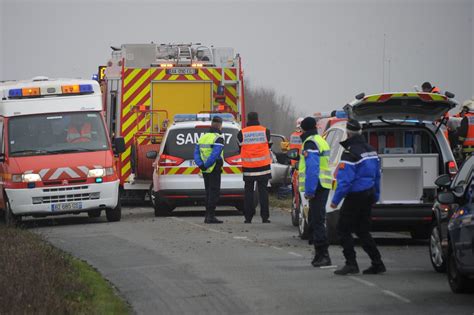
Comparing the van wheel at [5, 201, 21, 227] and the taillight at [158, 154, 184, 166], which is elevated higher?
the taillight at [158, 154, 184, 166]

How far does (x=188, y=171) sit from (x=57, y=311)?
540 inches

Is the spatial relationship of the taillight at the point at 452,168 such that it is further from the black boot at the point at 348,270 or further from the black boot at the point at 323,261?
the black boot at the point at 348,270

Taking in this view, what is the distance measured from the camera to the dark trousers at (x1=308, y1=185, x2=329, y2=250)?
14.4 metres

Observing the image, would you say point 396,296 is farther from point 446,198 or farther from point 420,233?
point 420,233

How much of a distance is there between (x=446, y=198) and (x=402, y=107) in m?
4.47

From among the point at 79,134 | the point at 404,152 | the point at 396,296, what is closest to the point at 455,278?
the point at 396,296

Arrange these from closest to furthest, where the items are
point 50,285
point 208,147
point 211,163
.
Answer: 1. point 50,285
2. point 211,163
3. point 208,147

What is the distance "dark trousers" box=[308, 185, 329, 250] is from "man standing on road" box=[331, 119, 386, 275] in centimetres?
62

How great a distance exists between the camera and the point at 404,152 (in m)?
17.2

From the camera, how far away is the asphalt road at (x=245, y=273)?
37.4ft

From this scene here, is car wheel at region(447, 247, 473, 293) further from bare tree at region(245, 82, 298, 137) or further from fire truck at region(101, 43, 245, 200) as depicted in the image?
bare tree at region(245, 82, 298, 137)

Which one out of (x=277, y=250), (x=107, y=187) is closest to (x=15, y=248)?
(x=277, y=250)

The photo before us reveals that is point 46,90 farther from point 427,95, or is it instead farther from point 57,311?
point 57,311

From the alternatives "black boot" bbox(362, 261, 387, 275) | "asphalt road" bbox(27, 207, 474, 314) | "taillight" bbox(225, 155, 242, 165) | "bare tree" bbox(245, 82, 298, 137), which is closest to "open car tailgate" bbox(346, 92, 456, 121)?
"asphalt road" bbox(27, 207, 474, 314)
